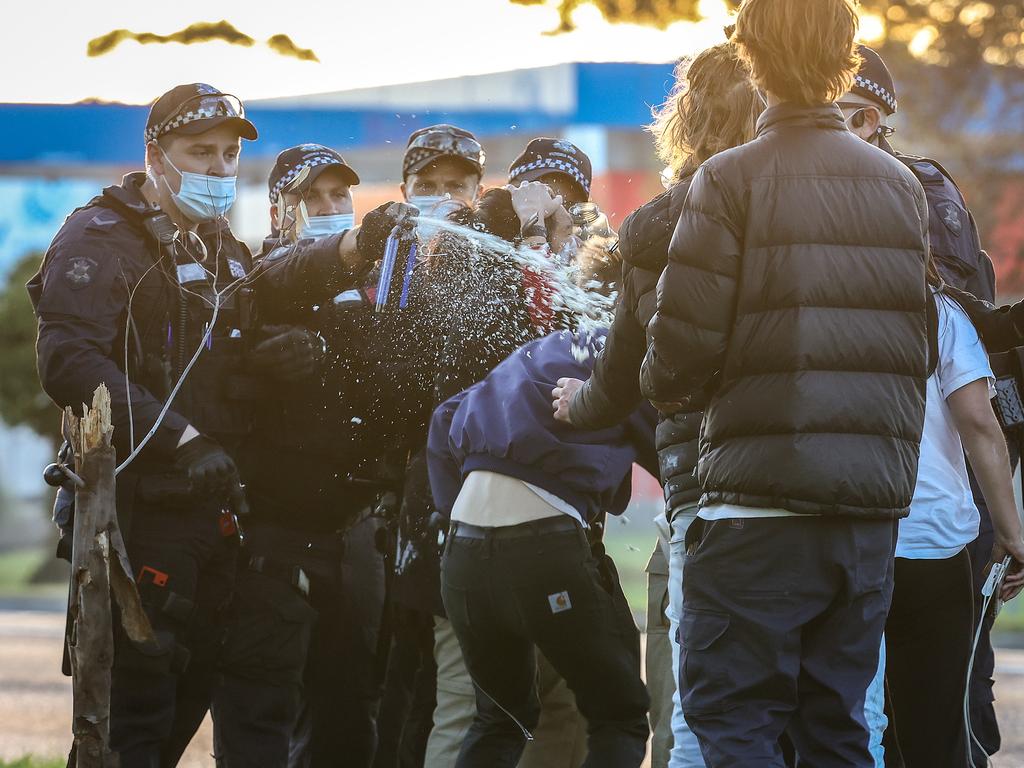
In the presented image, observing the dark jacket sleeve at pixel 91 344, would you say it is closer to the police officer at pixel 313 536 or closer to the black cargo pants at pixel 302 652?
the police officer at pixel 313 536

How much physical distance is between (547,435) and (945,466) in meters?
1.01

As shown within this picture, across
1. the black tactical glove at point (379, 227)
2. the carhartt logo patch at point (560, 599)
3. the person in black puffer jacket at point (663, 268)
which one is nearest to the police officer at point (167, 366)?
the black tactical glove at point (379, 227)

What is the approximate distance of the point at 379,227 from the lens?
4.98 m

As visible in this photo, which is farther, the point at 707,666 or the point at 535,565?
the point at 535,565

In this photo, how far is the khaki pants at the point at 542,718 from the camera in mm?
4762

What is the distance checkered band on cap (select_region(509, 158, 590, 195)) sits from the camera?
17.5 feet

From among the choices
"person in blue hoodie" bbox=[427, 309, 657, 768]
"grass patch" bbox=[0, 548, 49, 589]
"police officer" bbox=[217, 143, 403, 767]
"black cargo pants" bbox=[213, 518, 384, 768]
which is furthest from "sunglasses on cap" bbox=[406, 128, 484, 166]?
"grass patch" bbox=[0, 548, 49, 589]

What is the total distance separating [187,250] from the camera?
494 cm

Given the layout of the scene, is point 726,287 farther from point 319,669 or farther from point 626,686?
point 319,669

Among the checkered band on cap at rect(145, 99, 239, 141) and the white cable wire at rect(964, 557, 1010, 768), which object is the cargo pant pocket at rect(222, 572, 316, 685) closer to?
the checkered band on cap at rect(145, 99, 239, 141)

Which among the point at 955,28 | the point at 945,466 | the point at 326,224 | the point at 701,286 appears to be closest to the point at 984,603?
the point at 945,466

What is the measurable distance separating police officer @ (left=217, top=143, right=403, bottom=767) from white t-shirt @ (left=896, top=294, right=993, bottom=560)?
1.83 metres

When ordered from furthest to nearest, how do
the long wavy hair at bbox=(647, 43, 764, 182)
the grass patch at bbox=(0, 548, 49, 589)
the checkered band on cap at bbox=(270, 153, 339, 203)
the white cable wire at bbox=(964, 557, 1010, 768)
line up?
the grass patch at bbox=(0, 548, 49, 589)
the checkered band on cap at bbox=(270, 153, 339, 203)
the white cable wire at bbox=(964, 557, 1010, 768)
the long wavy hair at bbox=(647, 43, 764, 182)

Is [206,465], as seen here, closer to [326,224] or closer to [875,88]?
[326,224]
